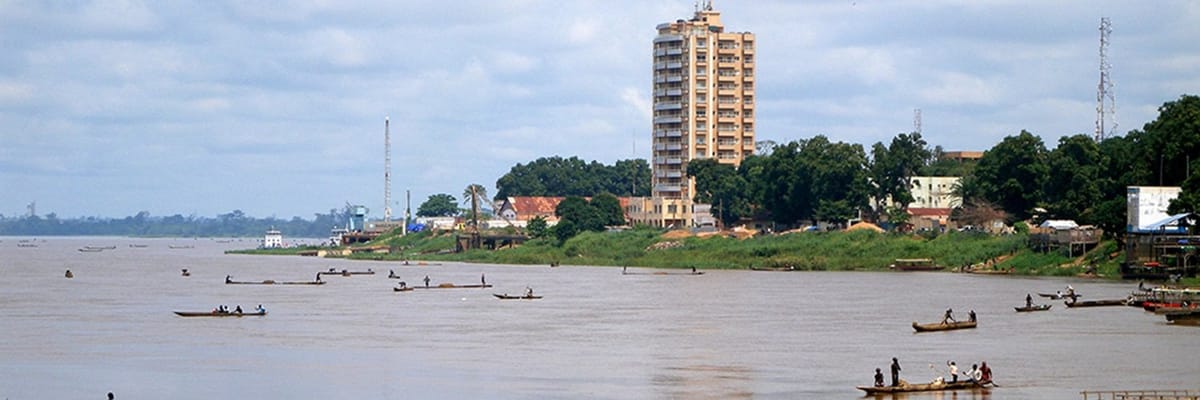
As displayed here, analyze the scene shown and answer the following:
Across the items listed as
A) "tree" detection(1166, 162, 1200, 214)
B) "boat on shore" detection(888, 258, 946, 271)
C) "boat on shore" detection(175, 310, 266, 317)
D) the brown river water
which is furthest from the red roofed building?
"boat on shore" detection(175, 310, 266, 317)

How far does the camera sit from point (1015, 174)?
150125 millimetres

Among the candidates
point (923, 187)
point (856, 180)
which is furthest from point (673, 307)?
point (923, 187)

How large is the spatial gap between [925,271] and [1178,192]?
32.0 meters

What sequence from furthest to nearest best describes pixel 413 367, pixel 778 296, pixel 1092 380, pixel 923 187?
pixel 923 187 < pixel 778 296 < pixel 413 367 < pixel 1092 380

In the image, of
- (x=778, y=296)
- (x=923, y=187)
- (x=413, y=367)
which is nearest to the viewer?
(x=413, y=367)

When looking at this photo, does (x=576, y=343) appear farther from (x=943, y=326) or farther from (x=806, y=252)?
(x=806, y=252)

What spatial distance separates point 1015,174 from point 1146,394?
330ft

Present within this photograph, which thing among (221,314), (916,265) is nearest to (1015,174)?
(916,265)

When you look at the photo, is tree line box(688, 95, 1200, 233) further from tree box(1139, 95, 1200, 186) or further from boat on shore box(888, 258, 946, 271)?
boat on shore box(888, 258, 946, 271)

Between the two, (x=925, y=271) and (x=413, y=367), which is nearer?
(x=413, y=367)

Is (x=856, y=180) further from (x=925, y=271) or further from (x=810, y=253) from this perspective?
(x=925, y=271)

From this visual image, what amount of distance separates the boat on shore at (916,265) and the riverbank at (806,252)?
0.93m

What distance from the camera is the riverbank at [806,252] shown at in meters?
132

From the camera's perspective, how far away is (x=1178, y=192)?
377 feet
